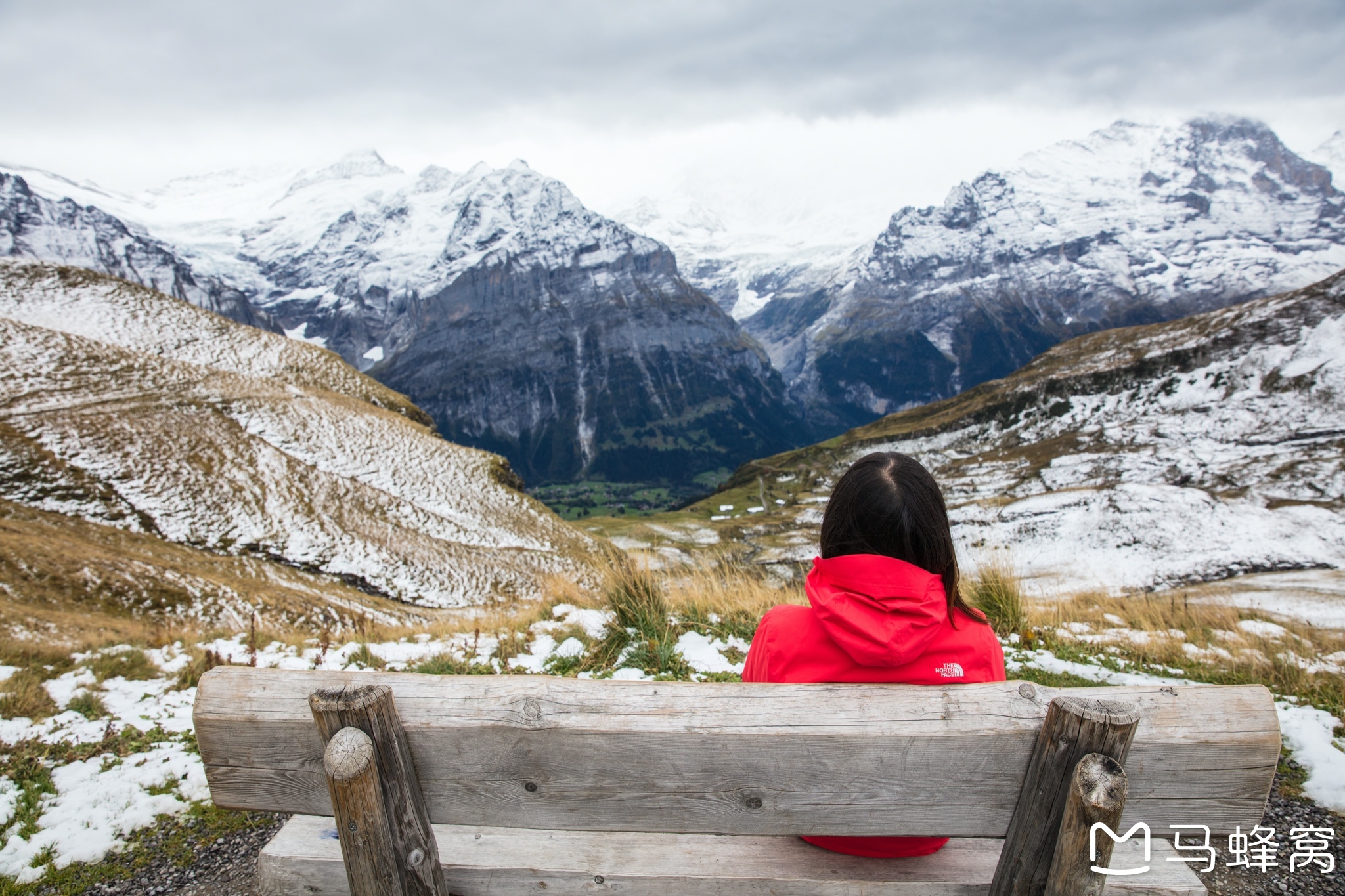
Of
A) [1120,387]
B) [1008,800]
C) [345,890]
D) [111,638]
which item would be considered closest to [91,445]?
[111,638]

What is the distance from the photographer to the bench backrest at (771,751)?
2.46 meters

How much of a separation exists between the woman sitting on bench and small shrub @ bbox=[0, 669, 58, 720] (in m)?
7.68

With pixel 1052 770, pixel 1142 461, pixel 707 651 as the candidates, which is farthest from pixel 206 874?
pixel 1142 461

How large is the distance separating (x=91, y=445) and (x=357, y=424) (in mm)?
11786

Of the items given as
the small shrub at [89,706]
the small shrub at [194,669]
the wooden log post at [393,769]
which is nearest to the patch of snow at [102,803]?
the small shrub at [89,706]

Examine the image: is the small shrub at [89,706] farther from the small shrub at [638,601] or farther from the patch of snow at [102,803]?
the small shrub at [638,601]

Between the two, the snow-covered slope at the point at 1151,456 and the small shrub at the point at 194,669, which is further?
the snow-covered slope at the point at 1151,456

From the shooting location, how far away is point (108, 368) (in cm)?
3055

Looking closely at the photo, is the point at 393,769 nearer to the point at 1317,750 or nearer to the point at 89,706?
the point at 89,706

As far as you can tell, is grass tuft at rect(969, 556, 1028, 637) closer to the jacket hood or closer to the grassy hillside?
the grassy hillside

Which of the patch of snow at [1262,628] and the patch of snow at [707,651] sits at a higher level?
the patch of snow at [707,651]

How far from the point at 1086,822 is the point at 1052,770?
19cm

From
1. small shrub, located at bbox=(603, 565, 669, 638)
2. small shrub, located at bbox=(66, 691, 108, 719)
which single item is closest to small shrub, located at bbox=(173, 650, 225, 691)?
small shrub, located at bbox=(66, 691, 108, 719)

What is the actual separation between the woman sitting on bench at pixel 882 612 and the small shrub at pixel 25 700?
7684 mm
